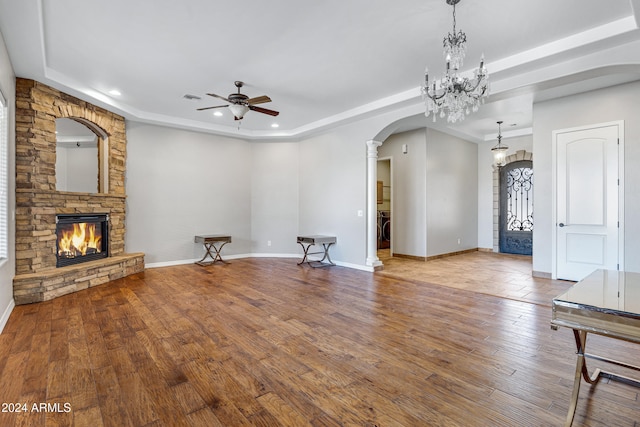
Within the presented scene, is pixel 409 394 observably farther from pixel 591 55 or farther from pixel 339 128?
pixel 339 128

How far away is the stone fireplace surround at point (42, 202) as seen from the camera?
3.94m

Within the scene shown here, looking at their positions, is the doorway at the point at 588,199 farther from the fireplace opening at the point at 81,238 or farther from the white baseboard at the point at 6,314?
the fireplace opening at the point at 81,238

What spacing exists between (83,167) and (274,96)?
19.2 ft

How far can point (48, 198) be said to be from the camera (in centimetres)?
426

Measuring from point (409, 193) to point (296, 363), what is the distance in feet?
18.3

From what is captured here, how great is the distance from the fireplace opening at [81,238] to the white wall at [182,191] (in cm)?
56

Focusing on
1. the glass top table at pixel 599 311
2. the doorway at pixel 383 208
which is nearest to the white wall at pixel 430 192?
the doorway at pixel 383 208

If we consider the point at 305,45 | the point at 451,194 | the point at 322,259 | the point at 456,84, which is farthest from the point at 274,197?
the point at 456,84

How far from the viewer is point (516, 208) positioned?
7777mm

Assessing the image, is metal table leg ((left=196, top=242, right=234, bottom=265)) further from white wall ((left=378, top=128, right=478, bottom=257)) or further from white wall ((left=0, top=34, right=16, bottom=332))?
white wall ((left=378, top=128, right=478, bottom=257))

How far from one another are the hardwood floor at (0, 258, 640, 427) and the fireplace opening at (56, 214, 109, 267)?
2.81ft

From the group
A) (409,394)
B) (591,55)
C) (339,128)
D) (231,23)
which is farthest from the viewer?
(339,128)

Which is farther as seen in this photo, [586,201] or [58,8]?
[586,201]

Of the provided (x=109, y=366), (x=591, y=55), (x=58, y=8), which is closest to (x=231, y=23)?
(x=58, y=8)
